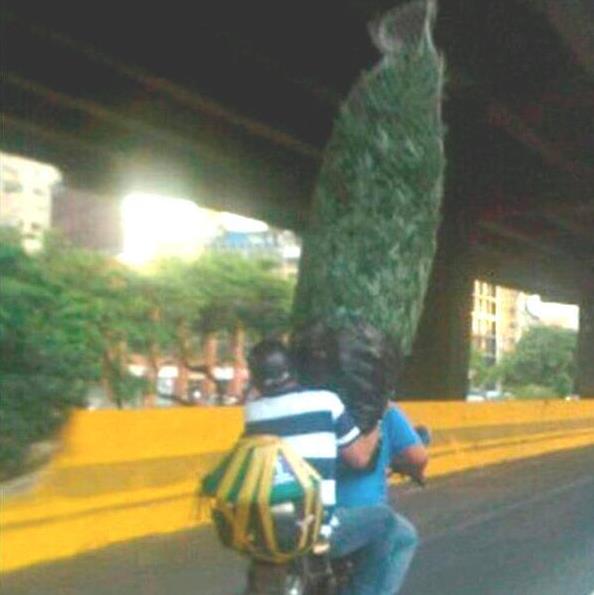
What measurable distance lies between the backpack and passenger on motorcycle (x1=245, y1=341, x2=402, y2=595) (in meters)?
0.23

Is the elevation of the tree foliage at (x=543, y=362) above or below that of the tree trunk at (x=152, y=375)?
above

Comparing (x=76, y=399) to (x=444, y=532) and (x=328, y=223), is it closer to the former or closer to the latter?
(x=444, y=532)

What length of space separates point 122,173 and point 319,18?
8768mm

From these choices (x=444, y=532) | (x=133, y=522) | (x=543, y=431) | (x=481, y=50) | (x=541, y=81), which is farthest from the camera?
(x=543, y=431)

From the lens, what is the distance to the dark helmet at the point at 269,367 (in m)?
6.25

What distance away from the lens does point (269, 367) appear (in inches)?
247

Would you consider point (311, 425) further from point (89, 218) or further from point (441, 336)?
point (441, 336)

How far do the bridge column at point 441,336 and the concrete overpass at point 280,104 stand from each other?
0.16ft

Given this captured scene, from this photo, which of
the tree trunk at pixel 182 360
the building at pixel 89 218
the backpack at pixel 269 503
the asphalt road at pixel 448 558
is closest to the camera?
the backpack at pixel 269 503

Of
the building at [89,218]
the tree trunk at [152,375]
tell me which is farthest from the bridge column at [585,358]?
the building at [89,218]

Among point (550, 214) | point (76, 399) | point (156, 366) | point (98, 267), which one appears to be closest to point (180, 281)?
point (156, 366)

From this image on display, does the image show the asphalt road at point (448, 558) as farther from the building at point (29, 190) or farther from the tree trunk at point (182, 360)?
the tree trunk at point (182, 360)

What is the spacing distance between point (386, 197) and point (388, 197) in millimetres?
52

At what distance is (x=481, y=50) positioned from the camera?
26.7 m
